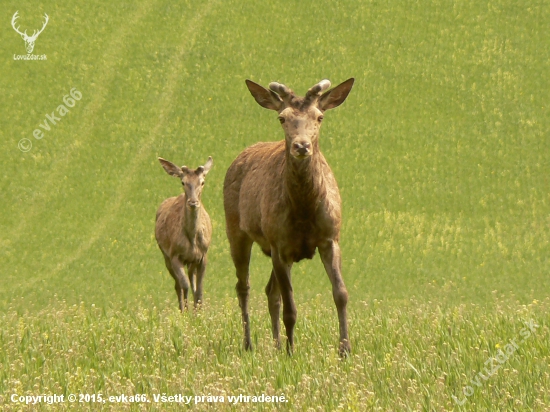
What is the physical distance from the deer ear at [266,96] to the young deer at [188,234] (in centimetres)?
715

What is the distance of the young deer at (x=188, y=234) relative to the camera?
18469 mm

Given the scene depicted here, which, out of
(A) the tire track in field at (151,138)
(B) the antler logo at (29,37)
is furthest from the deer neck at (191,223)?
(B) the antler logo at (29,37)

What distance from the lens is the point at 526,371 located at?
8.59 m

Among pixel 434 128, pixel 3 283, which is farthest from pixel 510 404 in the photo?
pixel 434 128

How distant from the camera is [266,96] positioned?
11.2 metres

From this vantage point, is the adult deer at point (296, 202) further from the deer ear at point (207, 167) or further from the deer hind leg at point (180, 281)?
the deer ear at point (207, 167)

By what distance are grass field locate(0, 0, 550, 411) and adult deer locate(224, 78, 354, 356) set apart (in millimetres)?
746

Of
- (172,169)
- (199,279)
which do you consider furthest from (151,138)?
(199,279)

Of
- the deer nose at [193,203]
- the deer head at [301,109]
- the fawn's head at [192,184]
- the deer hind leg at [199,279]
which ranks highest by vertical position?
the deer head at [301,109]

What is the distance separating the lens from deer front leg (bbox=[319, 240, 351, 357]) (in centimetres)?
1036

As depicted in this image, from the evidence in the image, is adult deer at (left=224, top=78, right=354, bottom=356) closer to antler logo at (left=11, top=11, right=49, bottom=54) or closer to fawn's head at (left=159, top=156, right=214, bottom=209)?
fawn's head at (left=159, top=156, right=214, bottom=209)

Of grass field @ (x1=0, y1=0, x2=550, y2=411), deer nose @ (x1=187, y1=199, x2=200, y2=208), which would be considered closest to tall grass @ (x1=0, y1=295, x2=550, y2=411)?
grass field @ (x1=0, y1=0, x2=550, y2=411)

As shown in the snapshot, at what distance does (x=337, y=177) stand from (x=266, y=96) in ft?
82.7

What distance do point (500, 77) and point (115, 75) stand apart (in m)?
20.2
